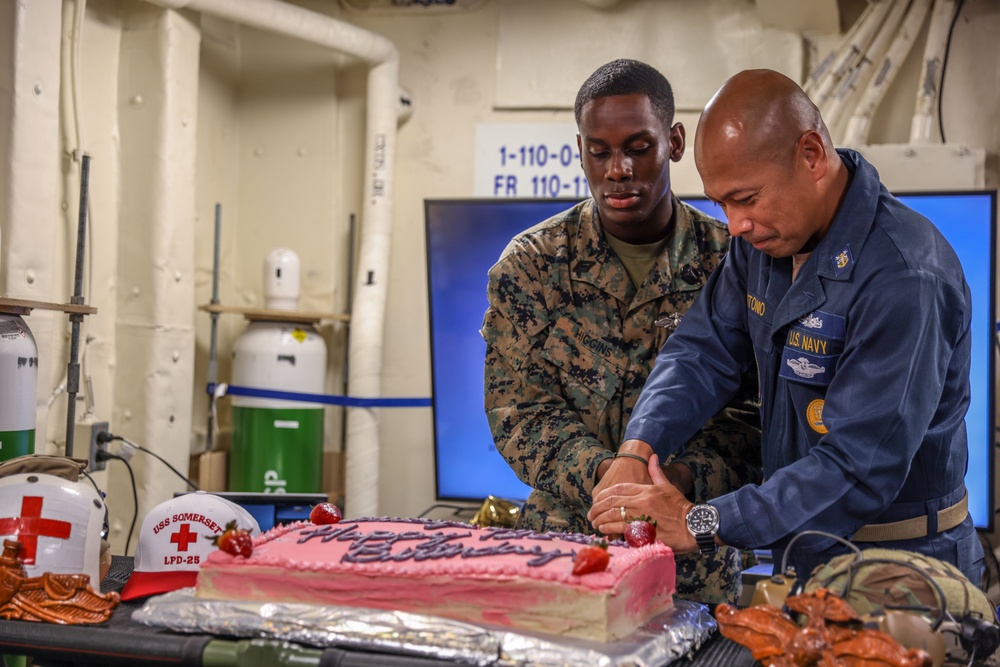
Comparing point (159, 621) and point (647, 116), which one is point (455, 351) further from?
point (159, 621)

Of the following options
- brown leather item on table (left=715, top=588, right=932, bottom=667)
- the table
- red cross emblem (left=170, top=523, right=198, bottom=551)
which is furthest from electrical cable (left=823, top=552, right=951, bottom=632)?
red cross emblem (left=170, top=523, right=198, bottom=551)

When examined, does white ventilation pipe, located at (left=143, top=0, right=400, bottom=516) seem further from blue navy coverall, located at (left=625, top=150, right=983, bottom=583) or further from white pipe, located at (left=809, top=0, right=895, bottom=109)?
blue navy coverall, located at (left=625, top=150, right=983, bottom=583)

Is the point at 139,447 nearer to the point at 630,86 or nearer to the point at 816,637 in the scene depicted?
the point at 630,86

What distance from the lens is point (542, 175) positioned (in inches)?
184

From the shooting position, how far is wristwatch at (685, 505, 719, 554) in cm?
165

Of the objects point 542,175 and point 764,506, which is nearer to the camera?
point 764,506

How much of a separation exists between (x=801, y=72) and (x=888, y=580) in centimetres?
340

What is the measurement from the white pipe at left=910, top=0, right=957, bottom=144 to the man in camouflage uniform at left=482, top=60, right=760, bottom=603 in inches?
80.2

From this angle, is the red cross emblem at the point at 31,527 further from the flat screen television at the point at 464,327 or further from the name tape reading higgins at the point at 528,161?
the name tape reading higgins at the point at 528,161

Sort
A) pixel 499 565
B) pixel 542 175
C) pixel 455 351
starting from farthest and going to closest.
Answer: pixel 542 175 → pixel 455 351 → pixel 499 565

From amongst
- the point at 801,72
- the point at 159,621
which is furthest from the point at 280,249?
the point at 159,621

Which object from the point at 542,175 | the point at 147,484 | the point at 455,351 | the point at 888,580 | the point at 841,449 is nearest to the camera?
the point at 888,580

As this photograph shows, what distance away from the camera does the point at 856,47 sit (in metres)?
4.09

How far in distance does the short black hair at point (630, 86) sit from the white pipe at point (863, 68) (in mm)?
2028
